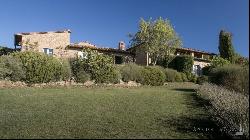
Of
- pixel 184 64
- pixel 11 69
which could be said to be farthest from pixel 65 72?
pixel 184 64

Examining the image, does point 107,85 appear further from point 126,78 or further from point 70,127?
point 70,127

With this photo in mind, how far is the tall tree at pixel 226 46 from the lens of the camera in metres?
45.3

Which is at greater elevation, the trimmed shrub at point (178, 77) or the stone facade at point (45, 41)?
the stone facade at point (45, 41)

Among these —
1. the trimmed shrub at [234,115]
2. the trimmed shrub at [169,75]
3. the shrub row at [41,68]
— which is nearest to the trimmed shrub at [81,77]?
the shrub row at [41,68]

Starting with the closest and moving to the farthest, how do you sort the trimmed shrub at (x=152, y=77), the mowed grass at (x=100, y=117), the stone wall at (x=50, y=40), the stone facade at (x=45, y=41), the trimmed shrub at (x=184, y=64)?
1. the mowed grass at (x=100, y=117)
2. the trimmed shrub at (x=152, y=77)
3. the stone facade at (x=45, y=41)
4. the stone wall at (x=50, y=40)
5. the trimmed shrub at (x=184, y=64)

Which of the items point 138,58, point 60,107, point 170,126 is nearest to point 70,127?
point 170,126

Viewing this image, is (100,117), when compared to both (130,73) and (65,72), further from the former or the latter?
(130,73)

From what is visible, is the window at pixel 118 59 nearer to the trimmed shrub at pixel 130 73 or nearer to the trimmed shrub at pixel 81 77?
the trimmed shrub at pixel 130 73

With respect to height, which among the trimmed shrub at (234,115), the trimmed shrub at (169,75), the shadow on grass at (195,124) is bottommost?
the shadow on grass at (195,124)

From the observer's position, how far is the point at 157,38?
44.3 metres

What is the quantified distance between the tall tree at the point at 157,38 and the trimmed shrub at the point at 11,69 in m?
19.5

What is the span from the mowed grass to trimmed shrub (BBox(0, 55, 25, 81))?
7115mm

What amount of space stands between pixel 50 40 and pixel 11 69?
14.5 metres

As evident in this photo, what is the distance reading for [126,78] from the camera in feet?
107
